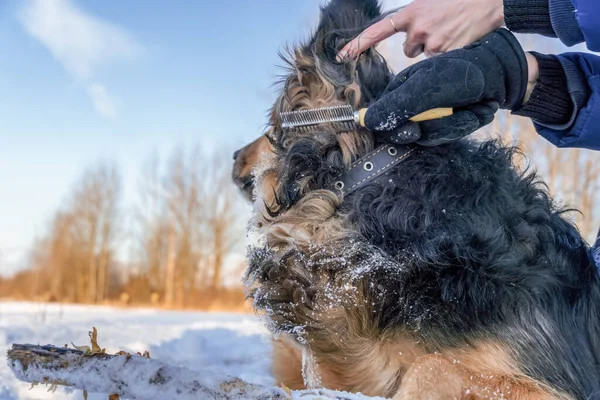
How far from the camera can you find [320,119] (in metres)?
2.31

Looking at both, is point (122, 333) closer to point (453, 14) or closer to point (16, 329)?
point (16, 329)

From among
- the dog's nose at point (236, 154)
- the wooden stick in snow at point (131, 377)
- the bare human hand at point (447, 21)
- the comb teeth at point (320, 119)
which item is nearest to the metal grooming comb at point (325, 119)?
the comb teeth at point (320, 119)

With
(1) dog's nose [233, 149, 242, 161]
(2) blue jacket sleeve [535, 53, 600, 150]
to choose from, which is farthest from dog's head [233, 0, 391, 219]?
(2) blue jacket sleeve [535, 53, 600, 150]

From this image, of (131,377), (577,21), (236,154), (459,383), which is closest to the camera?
(131,377)

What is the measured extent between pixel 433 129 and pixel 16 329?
12.6 feet

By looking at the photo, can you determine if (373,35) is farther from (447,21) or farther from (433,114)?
(433,114)

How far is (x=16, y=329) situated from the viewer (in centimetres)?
412

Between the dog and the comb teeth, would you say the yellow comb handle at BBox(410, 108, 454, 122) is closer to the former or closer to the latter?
the dog

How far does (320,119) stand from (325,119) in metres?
0.03

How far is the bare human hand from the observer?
2.11 metres

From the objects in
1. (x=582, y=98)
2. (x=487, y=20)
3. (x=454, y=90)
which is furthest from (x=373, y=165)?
(x=582, y=98)

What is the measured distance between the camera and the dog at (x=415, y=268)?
1883 millimetres

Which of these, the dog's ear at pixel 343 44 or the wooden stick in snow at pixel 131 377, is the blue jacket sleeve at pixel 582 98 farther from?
the wooden stick in snow at pixel 131 377

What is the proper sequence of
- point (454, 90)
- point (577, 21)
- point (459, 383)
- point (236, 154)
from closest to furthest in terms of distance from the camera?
point (459, 383) < point (454, 90) < point (577, 21) < point (236, 154)
